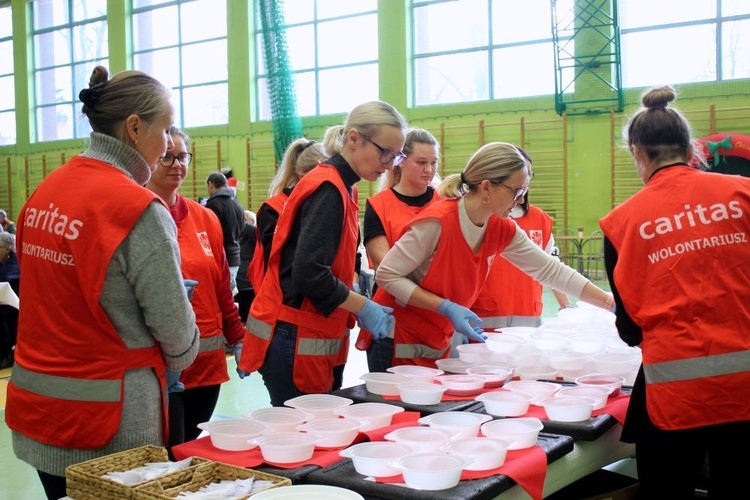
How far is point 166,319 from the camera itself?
1.42 meters

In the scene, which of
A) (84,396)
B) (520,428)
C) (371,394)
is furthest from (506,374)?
(84,396)

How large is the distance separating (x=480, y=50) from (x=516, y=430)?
9.93 metres

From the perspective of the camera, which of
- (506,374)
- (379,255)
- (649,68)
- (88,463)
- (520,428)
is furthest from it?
(649,68)

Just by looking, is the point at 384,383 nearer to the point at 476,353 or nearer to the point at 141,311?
the point at 476,353

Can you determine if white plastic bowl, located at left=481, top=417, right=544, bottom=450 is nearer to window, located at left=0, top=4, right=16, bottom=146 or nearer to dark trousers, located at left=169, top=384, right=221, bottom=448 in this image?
dark trousers, located at left=169, top=384, right=221, bottom=448

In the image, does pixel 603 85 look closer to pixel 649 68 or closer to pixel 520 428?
pixel 649 68

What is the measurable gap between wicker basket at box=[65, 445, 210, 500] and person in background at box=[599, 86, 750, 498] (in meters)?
0.96

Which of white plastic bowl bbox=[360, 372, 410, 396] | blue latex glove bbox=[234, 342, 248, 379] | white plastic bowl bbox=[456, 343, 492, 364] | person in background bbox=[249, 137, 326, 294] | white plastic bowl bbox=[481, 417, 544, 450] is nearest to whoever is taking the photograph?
white plastic bowl bbox=[481, 417, 544, 450]

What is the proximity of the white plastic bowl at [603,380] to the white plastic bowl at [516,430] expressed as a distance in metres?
0.45

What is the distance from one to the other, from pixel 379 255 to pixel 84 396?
155 centimetres

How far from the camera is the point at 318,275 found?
189 cm

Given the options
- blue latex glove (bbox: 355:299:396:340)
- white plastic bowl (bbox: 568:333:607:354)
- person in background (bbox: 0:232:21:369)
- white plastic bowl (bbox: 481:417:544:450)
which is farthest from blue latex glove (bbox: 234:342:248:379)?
person in background (bbox: 0:232:21:369)

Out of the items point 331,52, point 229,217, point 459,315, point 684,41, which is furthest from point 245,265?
point 684,41

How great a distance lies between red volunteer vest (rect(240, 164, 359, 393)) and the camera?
6.54 feet
